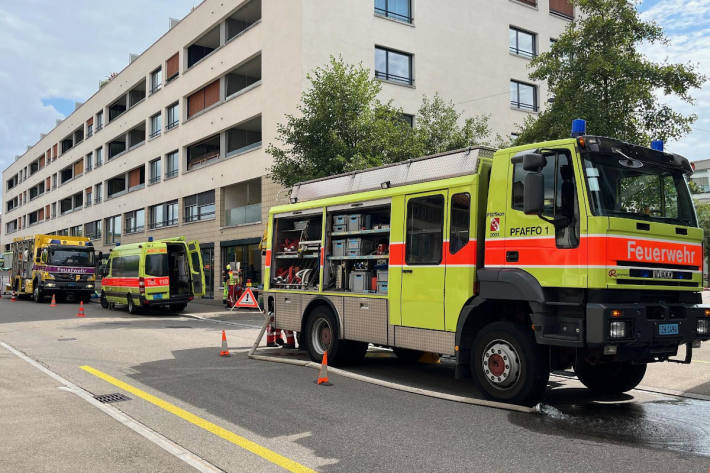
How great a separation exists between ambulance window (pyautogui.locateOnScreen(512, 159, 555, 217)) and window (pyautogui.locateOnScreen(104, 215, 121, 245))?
42.6 meters

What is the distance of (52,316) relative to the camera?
19922 millimetres

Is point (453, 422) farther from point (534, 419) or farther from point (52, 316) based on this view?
point (52, 316)

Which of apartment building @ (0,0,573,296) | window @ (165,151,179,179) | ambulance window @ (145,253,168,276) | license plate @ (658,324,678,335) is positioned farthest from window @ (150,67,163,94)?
license plate @ (658,324,678,335)

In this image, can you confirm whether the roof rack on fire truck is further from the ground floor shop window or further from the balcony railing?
the balcony railing

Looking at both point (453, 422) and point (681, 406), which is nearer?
point (453, 422)

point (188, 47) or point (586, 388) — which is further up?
point (188, 47)

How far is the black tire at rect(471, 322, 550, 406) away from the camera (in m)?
6.62

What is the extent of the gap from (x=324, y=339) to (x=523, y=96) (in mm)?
26612

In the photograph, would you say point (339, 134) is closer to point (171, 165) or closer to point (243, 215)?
point (243, 215)

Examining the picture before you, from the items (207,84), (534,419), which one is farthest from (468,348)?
(207,84)

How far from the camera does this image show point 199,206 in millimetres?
34062

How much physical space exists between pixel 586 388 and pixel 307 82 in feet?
64.6

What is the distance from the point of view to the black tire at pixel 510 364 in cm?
662

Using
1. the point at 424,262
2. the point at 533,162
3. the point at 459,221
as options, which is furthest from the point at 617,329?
the point at 424,262
